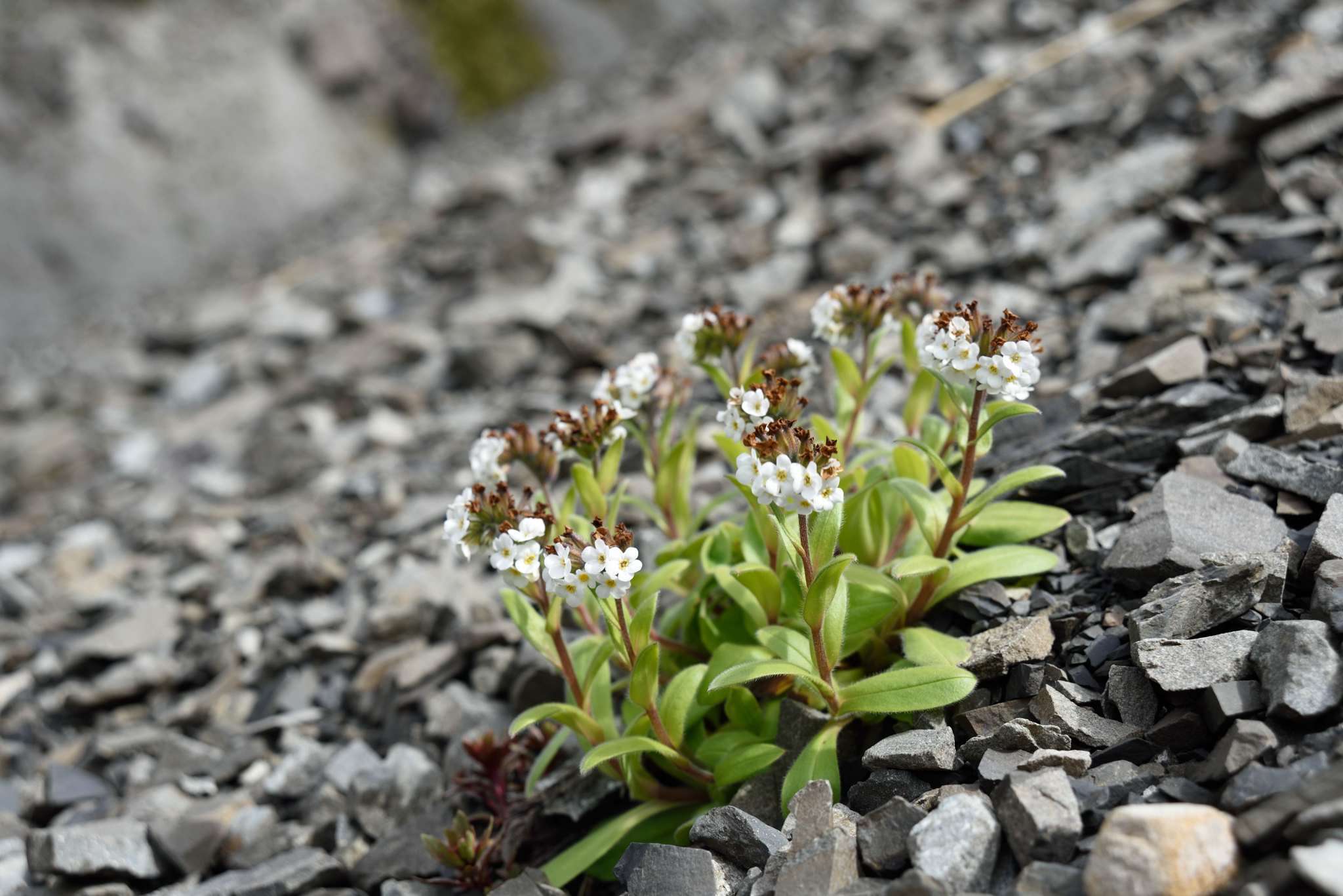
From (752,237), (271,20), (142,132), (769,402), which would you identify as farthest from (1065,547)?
(271,20)

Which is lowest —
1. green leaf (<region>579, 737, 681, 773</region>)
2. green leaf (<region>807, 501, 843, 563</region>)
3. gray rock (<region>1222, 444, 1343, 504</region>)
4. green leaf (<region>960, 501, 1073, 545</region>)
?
green leaf (<region>579, 737, 681, 773</region>)

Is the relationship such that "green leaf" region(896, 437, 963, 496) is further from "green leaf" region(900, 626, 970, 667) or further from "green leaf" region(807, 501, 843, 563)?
A: "green leaf" region(900, 626, 970, 667)

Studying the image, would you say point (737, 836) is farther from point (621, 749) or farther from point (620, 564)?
point (620, 564)

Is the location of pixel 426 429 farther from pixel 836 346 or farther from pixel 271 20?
pixel 271 20

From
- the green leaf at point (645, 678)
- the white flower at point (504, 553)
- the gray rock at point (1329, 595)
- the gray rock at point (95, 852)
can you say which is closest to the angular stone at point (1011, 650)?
the gray rock at point (1329, 595)

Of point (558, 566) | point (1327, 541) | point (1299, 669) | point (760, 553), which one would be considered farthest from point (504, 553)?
point (1327, 541)

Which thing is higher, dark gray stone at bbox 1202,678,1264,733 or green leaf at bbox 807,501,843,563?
green leaf at bbox 807,501,843,563

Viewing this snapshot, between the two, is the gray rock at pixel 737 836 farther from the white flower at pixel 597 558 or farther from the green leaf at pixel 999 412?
the green leaf at pixel 999 412

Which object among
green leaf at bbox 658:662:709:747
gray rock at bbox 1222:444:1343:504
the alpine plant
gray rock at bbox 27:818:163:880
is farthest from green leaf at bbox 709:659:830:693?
gray rock at bbox 27:818:163:880
